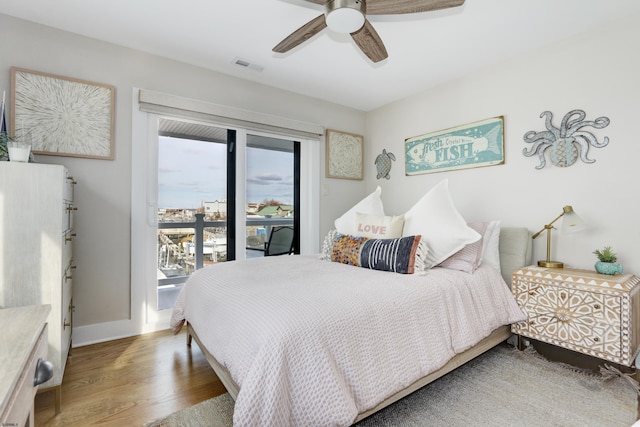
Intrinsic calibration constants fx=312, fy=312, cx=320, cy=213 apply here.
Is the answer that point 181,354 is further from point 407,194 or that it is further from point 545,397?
point 407,194

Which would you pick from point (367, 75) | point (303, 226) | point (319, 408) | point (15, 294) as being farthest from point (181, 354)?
point (367, 75)

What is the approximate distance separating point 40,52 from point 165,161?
108 cm

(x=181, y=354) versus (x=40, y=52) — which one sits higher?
(x=40, y=52)

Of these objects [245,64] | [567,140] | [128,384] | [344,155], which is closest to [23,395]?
[128,384]

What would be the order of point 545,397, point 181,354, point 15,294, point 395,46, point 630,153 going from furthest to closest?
point 395,46 → point 181,354 → point 630,153 → point 545,397 → point 15,294

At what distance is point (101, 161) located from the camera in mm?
2436

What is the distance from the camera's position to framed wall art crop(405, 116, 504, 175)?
2725 millimetres

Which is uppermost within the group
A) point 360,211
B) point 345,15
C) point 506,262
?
point 345,15

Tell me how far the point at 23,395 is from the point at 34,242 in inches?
47.5

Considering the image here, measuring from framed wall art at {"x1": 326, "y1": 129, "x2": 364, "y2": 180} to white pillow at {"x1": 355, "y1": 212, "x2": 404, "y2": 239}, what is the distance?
126 cm

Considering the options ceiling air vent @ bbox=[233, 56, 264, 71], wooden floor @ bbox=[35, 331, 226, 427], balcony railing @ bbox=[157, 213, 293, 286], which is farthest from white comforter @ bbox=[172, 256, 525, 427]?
ceiling air vent @ bbox=[233, 56, 264, 71]

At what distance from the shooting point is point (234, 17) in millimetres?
2129

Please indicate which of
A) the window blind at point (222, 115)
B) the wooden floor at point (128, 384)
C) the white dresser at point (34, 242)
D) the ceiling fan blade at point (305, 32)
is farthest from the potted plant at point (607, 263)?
the white dresser at point (34, 242)

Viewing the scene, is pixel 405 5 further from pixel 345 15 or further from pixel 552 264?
pixel 552 264
